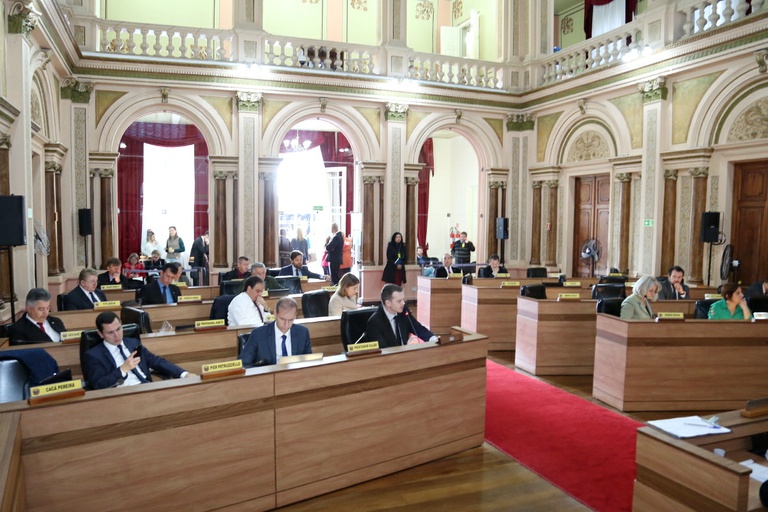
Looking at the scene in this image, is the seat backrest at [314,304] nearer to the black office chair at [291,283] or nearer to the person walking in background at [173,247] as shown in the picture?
the black office chair at [291,283]

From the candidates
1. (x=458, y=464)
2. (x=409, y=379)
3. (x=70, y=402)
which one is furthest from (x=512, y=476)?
(x=70, y=402)

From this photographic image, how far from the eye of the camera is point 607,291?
24.1ft

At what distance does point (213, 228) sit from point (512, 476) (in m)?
8.07

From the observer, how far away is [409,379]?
3.93 m

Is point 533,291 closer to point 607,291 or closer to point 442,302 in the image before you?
point 607,291

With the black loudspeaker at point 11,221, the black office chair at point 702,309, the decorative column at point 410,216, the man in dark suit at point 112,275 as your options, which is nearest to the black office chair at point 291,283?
the man in dark suit at point 112,275

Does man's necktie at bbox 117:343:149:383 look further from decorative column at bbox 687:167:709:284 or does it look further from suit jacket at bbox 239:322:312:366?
decorative column at bbox 687:167:709:284

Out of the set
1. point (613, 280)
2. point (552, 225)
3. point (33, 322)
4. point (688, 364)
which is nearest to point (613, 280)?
point (613, 280)

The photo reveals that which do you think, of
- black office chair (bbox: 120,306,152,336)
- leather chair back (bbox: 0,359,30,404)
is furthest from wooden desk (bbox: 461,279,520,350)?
leather chair back (bbox: 0,359,30,404)

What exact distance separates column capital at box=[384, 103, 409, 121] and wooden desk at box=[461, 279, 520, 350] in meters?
4.72

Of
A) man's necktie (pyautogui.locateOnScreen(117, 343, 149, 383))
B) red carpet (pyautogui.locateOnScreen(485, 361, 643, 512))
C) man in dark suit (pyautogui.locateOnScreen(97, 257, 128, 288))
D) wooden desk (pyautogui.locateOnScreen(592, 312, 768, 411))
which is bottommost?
red carpet (pyautogui.locateOnScreen(485, 361, 643, 512))

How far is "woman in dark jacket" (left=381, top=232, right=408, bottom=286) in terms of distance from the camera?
1119 cm

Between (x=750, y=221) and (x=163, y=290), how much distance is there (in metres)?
7.97

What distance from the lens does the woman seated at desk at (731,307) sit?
5.75 m
